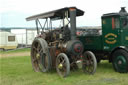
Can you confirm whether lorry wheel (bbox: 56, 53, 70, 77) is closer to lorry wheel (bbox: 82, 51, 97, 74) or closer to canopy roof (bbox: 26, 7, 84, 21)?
lorry wheel (bbox: 82, 51, 97, 74)

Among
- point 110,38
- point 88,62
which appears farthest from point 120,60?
point 88,62

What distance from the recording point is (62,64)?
6941 mm

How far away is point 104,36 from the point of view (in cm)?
825

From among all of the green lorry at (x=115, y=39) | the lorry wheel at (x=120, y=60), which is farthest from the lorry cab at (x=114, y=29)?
the lorry wheel at (x=120, y=60)

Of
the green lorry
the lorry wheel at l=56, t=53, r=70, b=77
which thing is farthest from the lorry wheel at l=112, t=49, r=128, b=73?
the lorry wheel at l=56, t=53, r=70, b=77

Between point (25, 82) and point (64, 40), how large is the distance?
208 centimetres

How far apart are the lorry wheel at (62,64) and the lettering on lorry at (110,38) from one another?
2064 mm

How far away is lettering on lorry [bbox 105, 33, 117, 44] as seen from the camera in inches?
309

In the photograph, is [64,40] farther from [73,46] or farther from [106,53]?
[106,53]

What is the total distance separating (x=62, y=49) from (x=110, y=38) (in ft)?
6.41

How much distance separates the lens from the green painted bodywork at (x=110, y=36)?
770cm

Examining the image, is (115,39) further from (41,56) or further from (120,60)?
(41,56)

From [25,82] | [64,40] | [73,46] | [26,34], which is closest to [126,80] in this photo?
[73,46]

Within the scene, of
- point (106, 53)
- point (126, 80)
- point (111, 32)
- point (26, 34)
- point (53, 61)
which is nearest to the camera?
point (126, 80)
